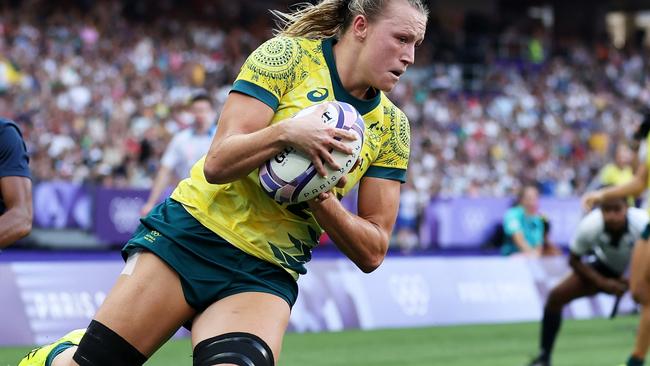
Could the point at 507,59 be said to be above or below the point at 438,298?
below

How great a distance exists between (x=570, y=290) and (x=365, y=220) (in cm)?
555

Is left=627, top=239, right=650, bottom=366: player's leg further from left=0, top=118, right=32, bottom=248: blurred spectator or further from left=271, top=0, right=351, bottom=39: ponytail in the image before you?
left=0, top=118, right=32, bottom=248: blurred spectator

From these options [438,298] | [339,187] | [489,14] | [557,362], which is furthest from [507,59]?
[339,187]

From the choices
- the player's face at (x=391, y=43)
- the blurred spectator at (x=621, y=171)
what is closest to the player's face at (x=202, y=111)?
the player's face at (x=391, y=43)

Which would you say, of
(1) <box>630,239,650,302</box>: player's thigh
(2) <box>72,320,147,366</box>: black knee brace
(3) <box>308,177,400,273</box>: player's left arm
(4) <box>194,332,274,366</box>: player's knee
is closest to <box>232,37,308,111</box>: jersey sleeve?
(3) <box>308,177,400,273</box>: player's left arm

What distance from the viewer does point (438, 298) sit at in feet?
43.8

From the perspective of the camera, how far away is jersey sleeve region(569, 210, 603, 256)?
402 inches

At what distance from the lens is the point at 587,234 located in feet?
33.8

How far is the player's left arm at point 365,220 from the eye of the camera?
14.3 ft

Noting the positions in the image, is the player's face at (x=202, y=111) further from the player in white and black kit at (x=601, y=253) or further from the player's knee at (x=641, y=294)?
the player's knee at (x=641, y=294)

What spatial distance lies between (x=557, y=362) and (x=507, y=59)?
24518mm

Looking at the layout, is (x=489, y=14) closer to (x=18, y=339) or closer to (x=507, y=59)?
(x=507, y=59)

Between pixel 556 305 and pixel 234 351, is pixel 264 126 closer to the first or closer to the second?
pixel 234 351

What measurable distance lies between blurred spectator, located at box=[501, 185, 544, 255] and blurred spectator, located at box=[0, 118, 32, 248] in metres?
10.6
